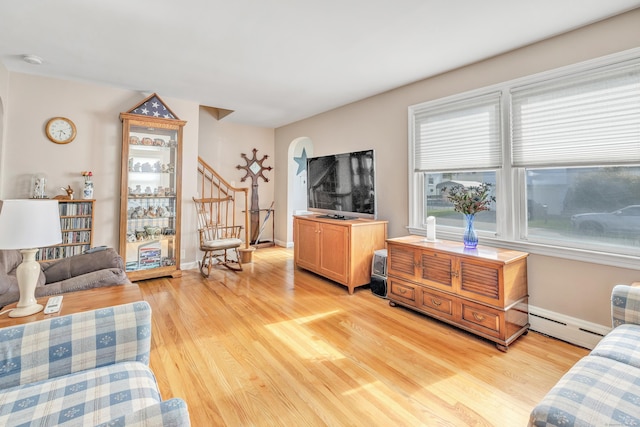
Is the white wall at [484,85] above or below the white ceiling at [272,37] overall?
below

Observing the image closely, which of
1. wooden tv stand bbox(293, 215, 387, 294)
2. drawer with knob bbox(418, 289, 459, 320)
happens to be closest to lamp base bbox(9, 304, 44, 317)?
wooden tv stand bbox(293, 215, 387, 294)

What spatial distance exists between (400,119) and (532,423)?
3222 mm

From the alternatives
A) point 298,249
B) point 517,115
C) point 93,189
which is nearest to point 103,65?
point 93,189

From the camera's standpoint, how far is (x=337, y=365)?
2.06 m

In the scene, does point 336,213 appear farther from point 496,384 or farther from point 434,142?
point 496,384

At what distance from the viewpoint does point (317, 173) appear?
4516 mm

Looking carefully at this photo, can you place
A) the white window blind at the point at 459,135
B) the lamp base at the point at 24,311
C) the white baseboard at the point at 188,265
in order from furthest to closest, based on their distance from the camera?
the white baseboard at the point at 188,265 → the white window blind at the point at 459,135 → the lamp base at the point at 24,311

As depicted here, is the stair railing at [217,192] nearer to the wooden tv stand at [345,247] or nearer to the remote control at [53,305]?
the wooden tv stand at [345,247]

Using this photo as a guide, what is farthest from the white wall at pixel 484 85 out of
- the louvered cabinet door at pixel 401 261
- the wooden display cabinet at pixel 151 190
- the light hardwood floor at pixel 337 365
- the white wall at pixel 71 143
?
the white wall at pixel 71 143

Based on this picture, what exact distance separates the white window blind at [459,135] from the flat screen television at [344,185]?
595 millimetres

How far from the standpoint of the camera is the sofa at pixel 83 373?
0.95 metres

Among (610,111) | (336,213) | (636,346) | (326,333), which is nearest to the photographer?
(636,346)

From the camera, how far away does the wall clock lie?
3518 mm

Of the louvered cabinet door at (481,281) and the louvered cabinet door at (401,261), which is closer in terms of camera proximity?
the louvered cabinet door at (481,281)
